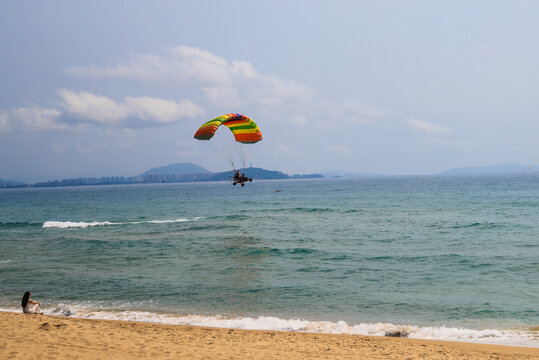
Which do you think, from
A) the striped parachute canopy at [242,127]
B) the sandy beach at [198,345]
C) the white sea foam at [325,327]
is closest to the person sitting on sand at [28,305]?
the white sea foam at [325,327]

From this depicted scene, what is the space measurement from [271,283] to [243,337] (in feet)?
21.8

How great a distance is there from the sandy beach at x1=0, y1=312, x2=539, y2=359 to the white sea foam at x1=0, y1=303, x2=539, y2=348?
66 centimetres

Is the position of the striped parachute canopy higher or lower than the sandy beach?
higher

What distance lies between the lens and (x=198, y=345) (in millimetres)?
10172

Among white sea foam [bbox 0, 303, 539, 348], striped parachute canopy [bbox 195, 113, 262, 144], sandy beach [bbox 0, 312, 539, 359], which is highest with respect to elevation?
striped parachute canopy [bbox 195, 113, 262, 144]

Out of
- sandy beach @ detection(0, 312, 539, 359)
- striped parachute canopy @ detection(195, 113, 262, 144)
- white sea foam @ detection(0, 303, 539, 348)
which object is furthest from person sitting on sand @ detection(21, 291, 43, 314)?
striped parachute canopy @ detection(195, 113, 262, 144)

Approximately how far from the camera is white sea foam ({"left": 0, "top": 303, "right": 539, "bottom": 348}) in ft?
37.2

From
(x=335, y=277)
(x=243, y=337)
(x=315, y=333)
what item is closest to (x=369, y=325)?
(x=315, y=333)

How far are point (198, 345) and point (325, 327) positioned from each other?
408 centimetres

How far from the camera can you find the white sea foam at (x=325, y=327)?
11.4 m

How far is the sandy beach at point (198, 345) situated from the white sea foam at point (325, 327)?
656 mm

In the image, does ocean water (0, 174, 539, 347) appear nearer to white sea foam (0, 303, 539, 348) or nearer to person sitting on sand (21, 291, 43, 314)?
white sea foam (0, 303, 539, 348)

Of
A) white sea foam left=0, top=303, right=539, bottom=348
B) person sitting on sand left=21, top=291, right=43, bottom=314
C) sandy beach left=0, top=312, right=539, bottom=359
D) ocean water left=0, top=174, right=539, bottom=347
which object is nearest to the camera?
sandy beach left=0, top=312, right=539, bottom=359

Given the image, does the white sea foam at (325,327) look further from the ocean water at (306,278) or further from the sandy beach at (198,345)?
the sandy beach at (198,345)
